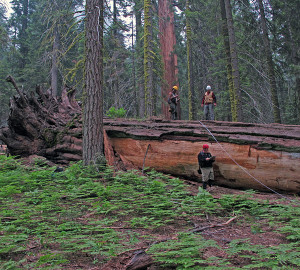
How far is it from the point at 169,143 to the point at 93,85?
305cm

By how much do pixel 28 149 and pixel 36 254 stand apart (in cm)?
757

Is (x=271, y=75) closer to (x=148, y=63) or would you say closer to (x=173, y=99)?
(x=173, y=99)

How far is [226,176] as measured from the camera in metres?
7.75

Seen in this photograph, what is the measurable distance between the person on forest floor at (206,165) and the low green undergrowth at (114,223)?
949 millimetres

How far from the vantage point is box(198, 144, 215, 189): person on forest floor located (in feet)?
23.9

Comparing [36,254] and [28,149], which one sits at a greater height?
[28,149]

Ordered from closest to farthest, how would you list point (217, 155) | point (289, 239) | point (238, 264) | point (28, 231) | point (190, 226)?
1. point (238, 264)
2. point (28, 231)
3. point (289, 239)
4. point (190, 226)
5. point (217, 155)

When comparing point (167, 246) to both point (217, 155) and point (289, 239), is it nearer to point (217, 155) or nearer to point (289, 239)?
point (289, 239)

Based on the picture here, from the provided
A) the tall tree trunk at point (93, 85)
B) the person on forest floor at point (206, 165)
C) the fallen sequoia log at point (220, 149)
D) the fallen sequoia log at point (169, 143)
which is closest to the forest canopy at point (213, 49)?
the tall tree trunk at point (93, 85)

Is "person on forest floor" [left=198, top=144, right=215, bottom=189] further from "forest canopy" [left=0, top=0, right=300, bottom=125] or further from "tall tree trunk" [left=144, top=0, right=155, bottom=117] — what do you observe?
"tall tree trunk" [left=144, top=0, right=155, bottom=117]

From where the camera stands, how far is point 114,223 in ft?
14.9

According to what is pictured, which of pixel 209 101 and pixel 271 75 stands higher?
pixel 271 75

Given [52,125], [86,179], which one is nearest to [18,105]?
[52,125]

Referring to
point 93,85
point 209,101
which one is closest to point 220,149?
point 209,101
